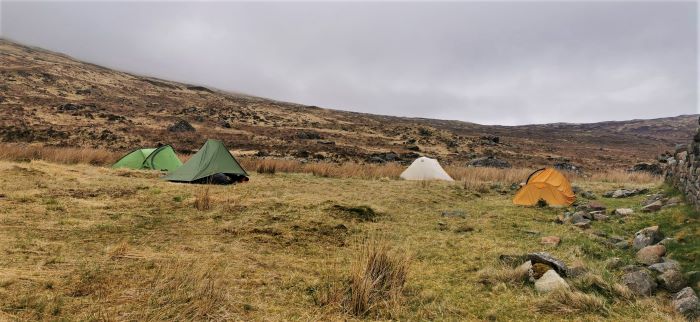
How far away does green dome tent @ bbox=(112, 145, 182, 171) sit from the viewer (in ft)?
57.9

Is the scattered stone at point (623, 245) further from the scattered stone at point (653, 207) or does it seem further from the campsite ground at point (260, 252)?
the scattered stone at point (653, 207)

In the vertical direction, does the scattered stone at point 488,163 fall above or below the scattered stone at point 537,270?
above

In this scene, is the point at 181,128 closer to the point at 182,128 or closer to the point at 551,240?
the point at 182,128

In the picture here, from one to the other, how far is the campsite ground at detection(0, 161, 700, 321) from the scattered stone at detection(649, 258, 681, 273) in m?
0.15

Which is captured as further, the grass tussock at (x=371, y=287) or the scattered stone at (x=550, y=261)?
the scattered stone at (x=550, y=261)

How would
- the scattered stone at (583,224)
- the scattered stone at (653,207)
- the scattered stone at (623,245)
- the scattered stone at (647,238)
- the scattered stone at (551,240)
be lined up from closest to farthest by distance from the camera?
the scattered stone at (647,238)
the scattered stone at (623,245)
the scattered stone at (551,240)
the scattered stone at (583,224)
the scattered stone at (653,207)

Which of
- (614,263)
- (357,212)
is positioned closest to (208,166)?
(357,212)

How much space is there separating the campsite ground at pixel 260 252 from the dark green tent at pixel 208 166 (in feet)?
5.92

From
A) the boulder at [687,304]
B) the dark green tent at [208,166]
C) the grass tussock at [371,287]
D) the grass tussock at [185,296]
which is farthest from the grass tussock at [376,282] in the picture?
the dark green tent at [208,166]

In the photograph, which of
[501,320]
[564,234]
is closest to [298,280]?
[501,320]

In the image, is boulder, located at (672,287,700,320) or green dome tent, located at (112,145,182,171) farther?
green dome tent, located at (112,145,182,171)

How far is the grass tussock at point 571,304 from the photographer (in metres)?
4.91

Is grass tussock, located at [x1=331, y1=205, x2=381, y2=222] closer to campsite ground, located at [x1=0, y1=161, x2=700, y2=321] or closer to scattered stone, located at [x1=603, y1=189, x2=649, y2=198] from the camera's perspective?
campsite ground, located at [x1=0, y1=161, x2=700, y2=321]

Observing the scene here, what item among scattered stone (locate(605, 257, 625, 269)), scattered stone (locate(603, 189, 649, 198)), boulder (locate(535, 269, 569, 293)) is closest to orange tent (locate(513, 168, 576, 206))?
scattered stone (locate(603, 189, 649, 198))
